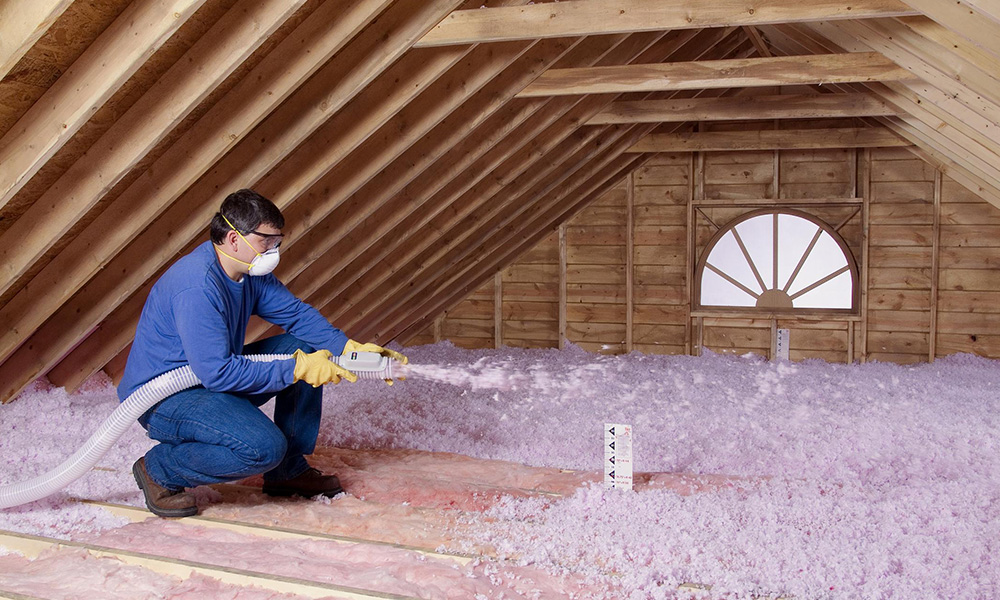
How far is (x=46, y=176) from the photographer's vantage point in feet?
8.30

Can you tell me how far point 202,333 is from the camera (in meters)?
2.22

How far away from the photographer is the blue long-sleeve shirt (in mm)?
2229

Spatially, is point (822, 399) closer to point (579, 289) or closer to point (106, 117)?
point (579, 289)

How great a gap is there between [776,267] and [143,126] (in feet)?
16.5

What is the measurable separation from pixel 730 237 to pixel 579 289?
124 centimetres

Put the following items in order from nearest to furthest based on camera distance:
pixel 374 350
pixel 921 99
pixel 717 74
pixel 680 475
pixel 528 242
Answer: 1. pixel 374 350
2. pixel 680 475
3. pixel 717 74
4. pixel 921 99
5. pixel 528 242

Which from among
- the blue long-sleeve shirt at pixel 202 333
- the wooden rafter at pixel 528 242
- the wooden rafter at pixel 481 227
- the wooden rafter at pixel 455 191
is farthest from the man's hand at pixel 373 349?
the wooden rafter at pixel 528 242

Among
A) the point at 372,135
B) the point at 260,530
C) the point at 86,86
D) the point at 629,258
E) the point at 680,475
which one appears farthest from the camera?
the point at 629,258

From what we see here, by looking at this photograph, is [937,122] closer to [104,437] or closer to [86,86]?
[86,86]

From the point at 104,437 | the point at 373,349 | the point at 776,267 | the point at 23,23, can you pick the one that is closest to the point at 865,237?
the point at 776,267

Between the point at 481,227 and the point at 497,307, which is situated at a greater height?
the point at 481,227

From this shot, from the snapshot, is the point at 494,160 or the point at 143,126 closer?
the point at 143,126

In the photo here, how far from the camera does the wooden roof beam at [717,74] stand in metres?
3.47

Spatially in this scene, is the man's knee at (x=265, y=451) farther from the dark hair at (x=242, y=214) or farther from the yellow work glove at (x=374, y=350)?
the dark hair at (x=242, y=214)
